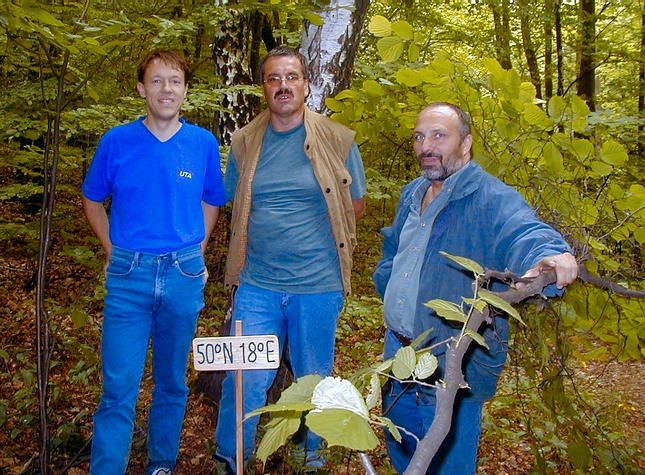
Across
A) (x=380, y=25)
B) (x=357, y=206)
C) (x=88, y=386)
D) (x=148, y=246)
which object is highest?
(x=380, y=25)

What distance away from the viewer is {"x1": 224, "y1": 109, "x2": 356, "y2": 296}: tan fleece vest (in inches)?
116

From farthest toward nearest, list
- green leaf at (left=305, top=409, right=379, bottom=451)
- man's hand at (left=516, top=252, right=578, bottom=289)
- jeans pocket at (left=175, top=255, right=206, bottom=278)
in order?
1. jeans pocket at (left=175, top=255, right=206, bottom=278)
2. man's hand at (left=516, top=252, right=578, bottom=289)
3. green leaf at (left=305, top=409, right=379, bottom=451)

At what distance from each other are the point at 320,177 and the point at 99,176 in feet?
3.81

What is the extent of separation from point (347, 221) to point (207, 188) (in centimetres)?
82

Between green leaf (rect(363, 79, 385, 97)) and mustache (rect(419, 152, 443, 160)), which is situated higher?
green leaf (rect(363, 79, 385, 97))

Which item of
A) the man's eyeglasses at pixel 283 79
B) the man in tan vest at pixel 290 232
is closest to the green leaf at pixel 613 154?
the man in tan vest at pixel 290 232

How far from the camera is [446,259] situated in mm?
2340

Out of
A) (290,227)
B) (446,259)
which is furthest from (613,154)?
(290,227)

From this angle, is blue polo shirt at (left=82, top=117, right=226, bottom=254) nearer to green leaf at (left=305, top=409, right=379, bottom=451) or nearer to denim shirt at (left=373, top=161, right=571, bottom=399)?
denim shirt at (left=373, top=161, right=571, bottom=399)

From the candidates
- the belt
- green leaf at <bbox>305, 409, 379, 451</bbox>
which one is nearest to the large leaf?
green leaf at <bbox>305, 409, 379, 451</bbox>

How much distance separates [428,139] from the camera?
2457 millimetres

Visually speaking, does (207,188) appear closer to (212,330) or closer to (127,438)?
(127,438)

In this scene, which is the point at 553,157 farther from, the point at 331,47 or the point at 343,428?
the point at 343,428

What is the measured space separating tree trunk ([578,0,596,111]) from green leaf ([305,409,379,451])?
8764 millimetres
